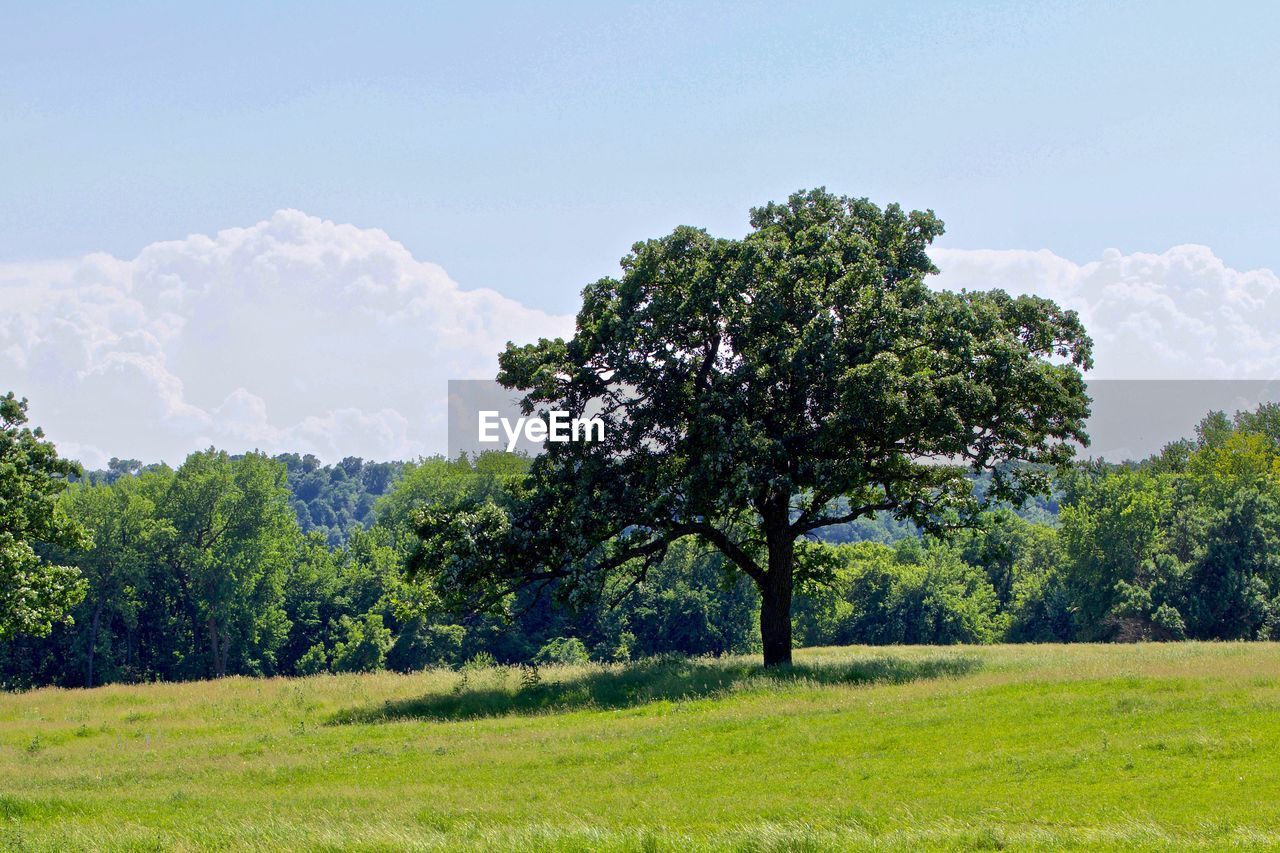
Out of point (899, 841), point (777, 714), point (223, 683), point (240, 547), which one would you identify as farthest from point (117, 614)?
point (899, 841)

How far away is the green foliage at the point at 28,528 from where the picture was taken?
34094mm

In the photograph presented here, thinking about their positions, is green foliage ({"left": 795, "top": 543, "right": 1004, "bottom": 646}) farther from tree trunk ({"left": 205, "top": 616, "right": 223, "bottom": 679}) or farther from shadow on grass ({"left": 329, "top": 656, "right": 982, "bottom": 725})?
shadow on grass ({"left": 329, "top": 656, "right": 982, "bottom": 725})

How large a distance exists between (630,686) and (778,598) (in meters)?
6.48

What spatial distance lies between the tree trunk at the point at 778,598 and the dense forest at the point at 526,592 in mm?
34732

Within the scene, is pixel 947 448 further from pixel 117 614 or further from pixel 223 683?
pixel 117 614

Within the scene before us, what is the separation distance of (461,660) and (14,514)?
6542cm

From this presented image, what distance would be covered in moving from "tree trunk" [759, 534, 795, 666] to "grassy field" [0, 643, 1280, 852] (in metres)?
1.73

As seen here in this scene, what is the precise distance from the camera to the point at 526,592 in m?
95.1

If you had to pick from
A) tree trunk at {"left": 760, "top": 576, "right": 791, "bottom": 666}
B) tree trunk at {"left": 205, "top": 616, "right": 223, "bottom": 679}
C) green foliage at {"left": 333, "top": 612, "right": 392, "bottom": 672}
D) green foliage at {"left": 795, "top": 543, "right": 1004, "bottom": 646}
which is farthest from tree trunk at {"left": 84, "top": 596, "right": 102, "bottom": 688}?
tree trunk at {"left": 760, "top": 576, "right": 791, "bottom": 666}

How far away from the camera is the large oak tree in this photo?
35281 mm

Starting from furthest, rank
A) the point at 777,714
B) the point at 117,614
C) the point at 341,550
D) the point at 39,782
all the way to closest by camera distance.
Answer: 1. the point at 341,550
2. the point at 117,614
3. the point at 777,714
4. the point at 39,782

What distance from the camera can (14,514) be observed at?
34.9 meters

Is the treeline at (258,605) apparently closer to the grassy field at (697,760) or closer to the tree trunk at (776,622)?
the tree trunk at (776,622)

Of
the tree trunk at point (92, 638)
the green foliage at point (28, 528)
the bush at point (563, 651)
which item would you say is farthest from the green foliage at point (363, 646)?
the green foliage at point (28, 528)
